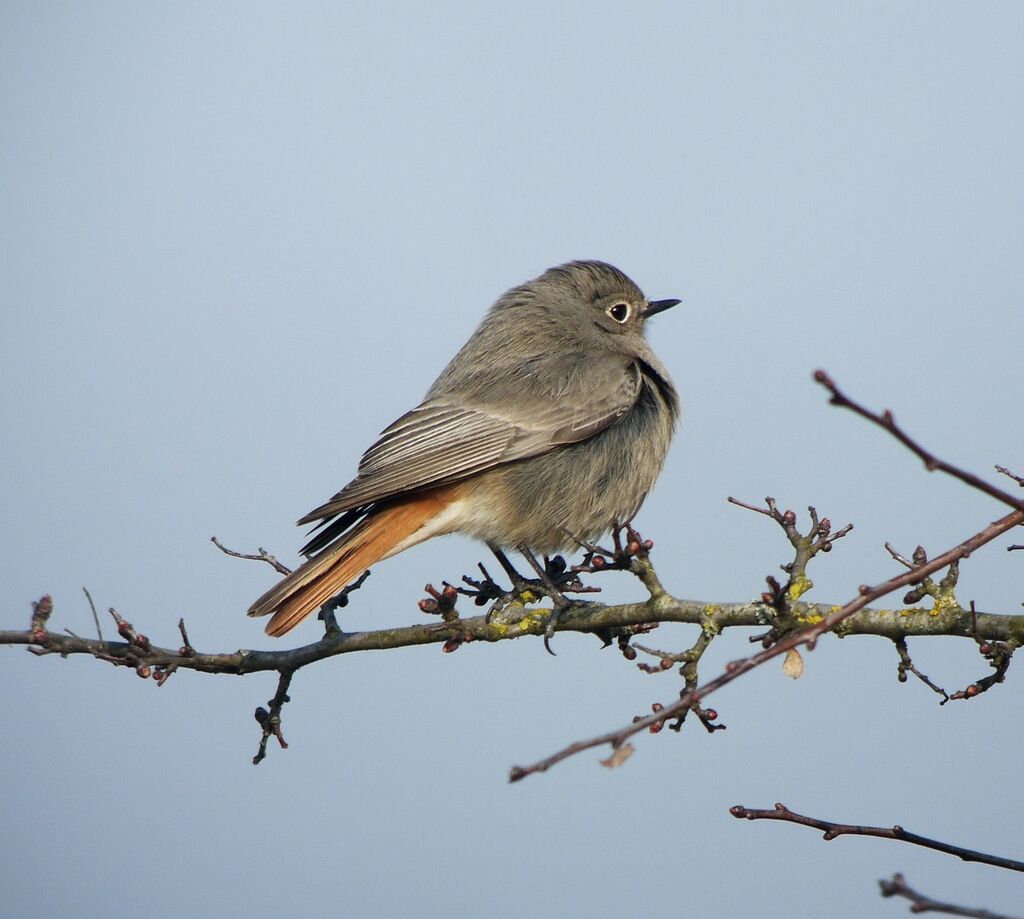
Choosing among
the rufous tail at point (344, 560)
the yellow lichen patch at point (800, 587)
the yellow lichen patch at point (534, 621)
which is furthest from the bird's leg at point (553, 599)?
the yellow lichen patch at point (800, 587)

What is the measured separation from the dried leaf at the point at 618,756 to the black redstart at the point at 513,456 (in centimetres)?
346

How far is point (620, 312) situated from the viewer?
29.6ft

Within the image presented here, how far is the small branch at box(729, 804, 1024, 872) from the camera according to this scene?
338 cm

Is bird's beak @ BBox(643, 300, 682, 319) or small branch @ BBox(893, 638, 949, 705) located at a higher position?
bird's beak @ BBox(643, 300, 682, 319)

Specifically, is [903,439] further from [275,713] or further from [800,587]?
[275,713]

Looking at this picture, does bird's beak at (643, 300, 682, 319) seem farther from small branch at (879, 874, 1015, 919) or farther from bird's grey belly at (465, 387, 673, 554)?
small branch at (879, 874, 1015, 919)

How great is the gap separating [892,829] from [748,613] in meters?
1.38

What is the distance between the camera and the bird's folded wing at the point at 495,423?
286 inches

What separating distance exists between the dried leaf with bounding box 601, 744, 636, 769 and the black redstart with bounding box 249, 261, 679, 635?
3.46 metres

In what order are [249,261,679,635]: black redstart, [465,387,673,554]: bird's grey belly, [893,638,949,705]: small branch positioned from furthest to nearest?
[465,387,673,554]: bird's grey belly
[249,261,679,635]: black redstart
[893,638,949,705]: small branch

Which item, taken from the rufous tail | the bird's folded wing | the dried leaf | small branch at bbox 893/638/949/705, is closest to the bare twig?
the dried leaf

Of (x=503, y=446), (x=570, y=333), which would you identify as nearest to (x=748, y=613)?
(x=503, y=446)

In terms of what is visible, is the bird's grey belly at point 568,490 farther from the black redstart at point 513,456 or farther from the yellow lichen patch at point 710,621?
the yellow lichen patch at point 710,621

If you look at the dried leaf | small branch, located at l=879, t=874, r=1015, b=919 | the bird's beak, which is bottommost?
small branch, located at l=879, t=874, r=1015, b=919
